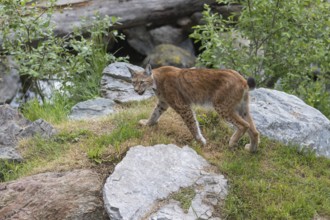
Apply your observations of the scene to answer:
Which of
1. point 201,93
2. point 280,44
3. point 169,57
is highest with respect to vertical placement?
point 201,93

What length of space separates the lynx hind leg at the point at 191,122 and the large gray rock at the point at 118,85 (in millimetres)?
2203

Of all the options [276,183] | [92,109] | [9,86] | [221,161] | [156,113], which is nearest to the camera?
[276,183]

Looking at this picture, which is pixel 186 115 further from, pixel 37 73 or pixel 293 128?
pixel 37 73

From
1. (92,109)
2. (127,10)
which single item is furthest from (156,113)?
(127,10)

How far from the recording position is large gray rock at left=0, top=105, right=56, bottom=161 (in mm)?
7618

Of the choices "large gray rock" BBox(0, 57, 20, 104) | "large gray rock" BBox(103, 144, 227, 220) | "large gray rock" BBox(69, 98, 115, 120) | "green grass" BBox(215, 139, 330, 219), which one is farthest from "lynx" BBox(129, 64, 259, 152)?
"large gray rock" BBox(0, 57, 20, 104)

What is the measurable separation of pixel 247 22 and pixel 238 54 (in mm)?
624

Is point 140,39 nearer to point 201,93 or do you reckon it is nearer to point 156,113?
point 156,113

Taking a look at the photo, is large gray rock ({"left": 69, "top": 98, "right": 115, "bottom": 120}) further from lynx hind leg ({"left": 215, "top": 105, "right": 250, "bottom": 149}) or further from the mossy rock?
the mossy rock

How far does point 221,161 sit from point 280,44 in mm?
3714

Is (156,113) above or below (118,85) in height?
above

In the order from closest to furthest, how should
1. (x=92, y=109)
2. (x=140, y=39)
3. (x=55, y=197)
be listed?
(x=55, y=197), (x=92, y=109), (x=140, y=39)

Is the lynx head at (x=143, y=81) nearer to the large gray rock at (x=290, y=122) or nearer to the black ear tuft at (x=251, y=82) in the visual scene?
the black ear tuft at (x=251, y=82)

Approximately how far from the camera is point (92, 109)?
30.3 feet
